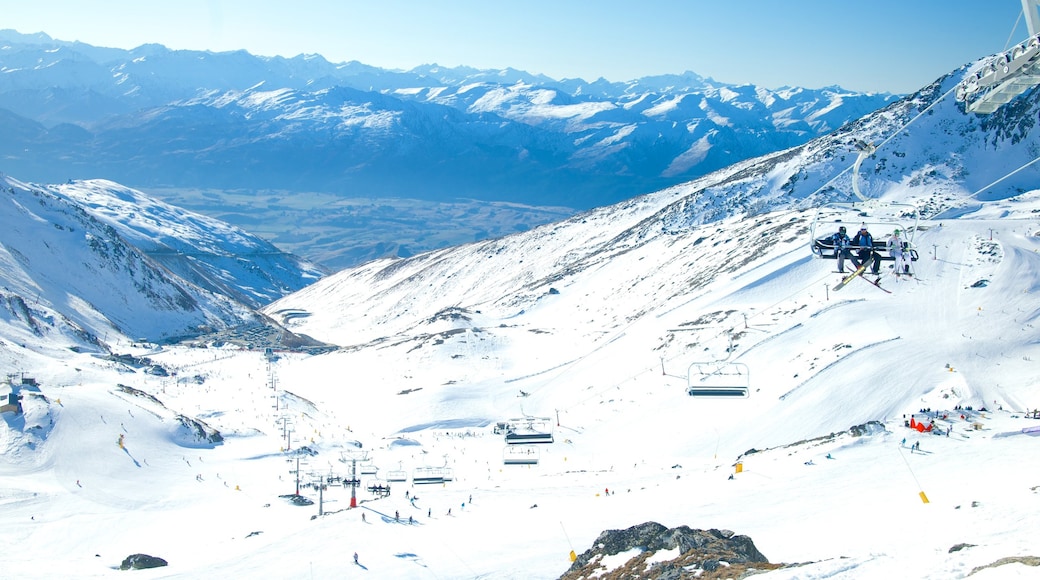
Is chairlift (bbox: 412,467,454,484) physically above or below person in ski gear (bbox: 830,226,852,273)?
below

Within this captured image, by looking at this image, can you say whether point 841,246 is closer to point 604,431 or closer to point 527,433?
point 527,433

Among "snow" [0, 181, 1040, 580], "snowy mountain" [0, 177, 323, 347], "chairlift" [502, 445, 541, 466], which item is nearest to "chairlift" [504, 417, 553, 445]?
"chairlift" [502, 445, 541, 466]

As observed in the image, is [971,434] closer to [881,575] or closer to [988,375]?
[988,375]

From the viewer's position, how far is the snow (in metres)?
38.5

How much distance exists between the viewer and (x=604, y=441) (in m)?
67.0

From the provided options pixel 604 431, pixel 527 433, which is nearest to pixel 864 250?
pixel 527 433

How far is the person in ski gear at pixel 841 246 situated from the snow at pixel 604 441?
34.8 feet

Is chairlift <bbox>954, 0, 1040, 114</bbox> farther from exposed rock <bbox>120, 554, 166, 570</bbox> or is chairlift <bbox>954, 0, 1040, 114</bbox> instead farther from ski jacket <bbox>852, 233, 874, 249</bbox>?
exposed rock <bbox>120, 554, 166, 570</bbox>

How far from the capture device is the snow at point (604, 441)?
1515 inches

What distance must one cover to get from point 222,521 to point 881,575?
40.5 metres

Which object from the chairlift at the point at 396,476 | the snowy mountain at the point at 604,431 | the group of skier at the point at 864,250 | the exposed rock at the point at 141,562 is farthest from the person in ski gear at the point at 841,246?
the chairlift at the point at 396,476

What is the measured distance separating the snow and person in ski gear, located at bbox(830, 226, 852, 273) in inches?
417

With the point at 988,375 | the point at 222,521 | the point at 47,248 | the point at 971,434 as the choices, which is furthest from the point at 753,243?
the point at 47,248

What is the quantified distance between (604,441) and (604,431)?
1723mm
